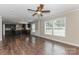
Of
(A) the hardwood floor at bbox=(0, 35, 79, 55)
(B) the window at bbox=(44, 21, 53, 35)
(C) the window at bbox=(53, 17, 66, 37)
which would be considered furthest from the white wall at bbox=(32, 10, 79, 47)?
(B) the window at bbox=(44, 21, 53, 35)

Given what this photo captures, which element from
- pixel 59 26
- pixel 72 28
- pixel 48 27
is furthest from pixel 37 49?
pixel 48 27

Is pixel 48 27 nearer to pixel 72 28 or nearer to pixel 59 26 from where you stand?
pixel 59 26

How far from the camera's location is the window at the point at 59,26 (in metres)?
9.94

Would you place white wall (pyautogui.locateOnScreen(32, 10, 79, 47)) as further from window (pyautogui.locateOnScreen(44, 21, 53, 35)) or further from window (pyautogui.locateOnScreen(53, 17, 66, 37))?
window (pyautogui.locateOnScreen(44, 21, 53, 35))

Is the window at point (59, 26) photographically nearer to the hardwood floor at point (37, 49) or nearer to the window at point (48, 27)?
the window at point (48, 27)

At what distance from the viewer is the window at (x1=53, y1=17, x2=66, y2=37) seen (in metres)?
9.94

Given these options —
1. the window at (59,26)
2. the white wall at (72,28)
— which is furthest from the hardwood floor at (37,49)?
the window at (59,26)

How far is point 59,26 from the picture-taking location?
10930 millimetres

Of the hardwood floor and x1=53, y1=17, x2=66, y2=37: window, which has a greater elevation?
x1=53, y1=17, x2=66, y2=37: window

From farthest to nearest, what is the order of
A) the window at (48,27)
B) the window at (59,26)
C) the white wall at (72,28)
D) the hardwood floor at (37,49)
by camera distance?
the window at (48,27)
the window at (59,26)
the white wall at (72,28)
the hardwood floor at (37,49)

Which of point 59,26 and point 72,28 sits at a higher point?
point 59,26

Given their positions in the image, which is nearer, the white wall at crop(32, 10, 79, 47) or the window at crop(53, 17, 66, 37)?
the white wall at crop(32, 10, 79, 47)

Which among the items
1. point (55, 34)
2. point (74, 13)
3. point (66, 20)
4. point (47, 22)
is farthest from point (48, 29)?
point (74, 13)

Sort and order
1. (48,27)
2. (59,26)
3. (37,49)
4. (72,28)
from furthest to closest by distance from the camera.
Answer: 1. (48,27)
2. (59,26)
3. (72,28)
4. (37,49)
